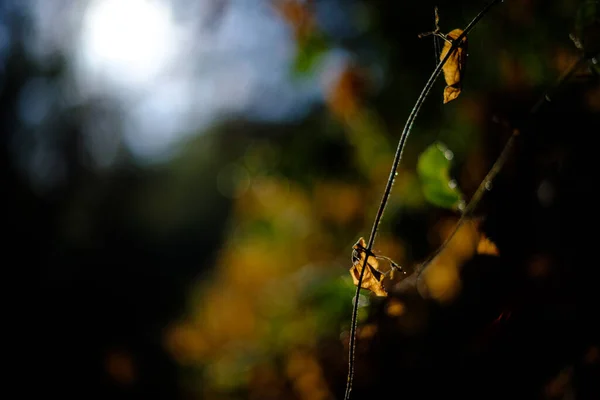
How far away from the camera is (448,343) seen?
64cm

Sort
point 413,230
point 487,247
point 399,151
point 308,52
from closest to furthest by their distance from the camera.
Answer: point 399,151 → point 487,247 → point 413,230 → point 308,52

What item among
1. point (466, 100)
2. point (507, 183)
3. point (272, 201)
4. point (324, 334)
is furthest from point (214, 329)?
point (507, 183)

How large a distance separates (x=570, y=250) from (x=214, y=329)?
2335 mm

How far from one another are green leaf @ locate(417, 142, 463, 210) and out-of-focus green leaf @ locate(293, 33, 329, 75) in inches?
25.0

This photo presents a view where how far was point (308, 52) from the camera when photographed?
1.13m

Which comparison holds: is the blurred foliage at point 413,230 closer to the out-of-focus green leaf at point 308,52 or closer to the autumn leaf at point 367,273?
the out-of-focus green leaf at point 308,52

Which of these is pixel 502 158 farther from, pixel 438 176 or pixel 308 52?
pixel 308 52

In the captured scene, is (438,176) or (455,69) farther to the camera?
(438,176)

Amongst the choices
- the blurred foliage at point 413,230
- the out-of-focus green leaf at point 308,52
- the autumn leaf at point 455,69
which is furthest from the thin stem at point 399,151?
the out-of-focus green leaf at point 308,52

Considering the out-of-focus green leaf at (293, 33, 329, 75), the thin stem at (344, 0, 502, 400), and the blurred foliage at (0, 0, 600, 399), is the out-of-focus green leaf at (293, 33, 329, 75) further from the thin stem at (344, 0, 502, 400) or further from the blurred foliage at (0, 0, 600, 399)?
the thin stem at (344, 0, 502, 400)

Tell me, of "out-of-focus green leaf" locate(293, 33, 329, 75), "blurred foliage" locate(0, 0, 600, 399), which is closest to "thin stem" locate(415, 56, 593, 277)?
"blurred foliage" locate(0, 0, 600, 399)

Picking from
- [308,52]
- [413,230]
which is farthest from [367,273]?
[308,52]

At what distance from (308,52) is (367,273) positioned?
0.83 m

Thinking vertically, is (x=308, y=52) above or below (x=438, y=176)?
above
